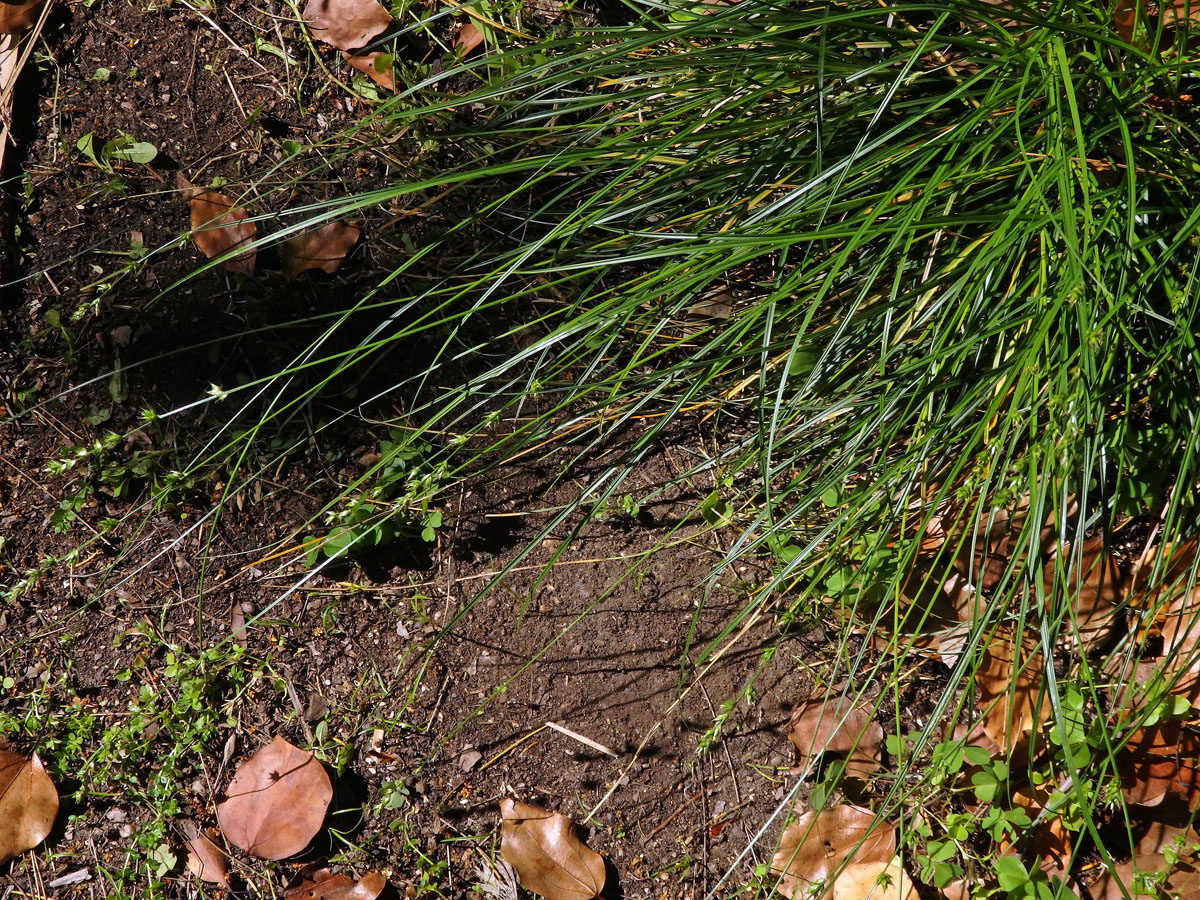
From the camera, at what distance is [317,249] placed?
1768 mm

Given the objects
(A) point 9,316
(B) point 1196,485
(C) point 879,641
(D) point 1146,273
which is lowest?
(C) point 879,641

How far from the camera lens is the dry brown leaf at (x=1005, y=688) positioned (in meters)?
1.57

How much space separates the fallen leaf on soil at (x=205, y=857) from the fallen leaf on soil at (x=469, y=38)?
5.32 feet

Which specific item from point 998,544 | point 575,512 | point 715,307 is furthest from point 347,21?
point 998,544

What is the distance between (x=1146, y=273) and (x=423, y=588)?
4.38 ft

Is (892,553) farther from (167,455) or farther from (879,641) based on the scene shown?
(167,455)

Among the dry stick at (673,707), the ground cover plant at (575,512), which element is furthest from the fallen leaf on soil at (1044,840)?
the dry stick at (673,707)

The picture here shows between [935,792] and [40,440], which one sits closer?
[935,792]

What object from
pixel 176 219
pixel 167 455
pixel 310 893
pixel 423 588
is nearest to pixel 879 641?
pixel 423 588

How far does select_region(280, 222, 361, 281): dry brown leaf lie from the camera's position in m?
1.77

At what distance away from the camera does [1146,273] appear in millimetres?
1266

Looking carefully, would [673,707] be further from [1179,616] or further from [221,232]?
[221,232]

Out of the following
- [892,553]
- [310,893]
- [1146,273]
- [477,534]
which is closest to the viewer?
[1146,273]

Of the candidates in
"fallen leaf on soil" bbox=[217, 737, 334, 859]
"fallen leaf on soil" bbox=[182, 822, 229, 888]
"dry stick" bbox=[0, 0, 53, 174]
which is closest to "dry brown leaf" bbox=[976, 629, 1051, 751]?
"fallen leaf on soil" bbox=[217, 737, 334, 859]
